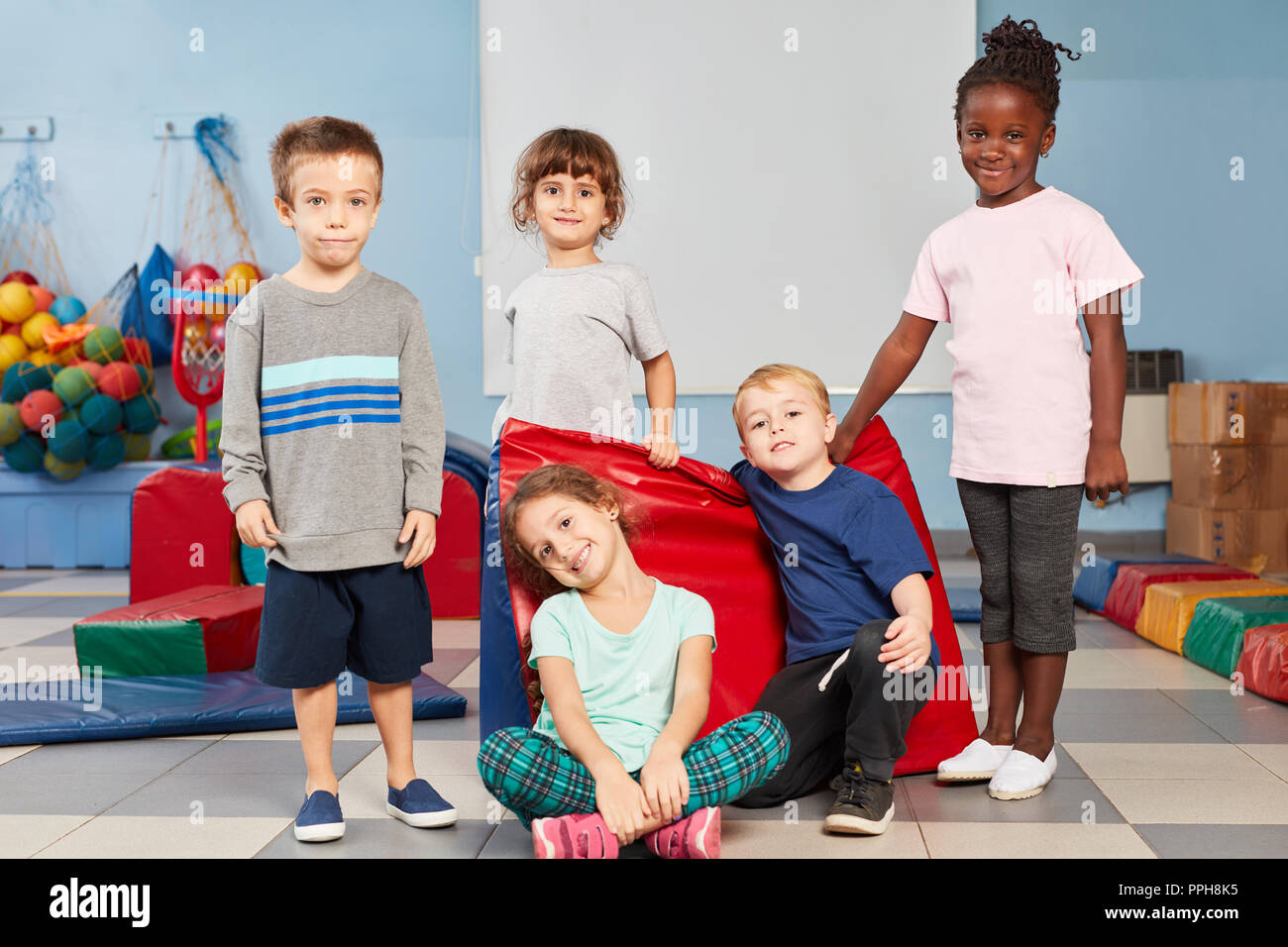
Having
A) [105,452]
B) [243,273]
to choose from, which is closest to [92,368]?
[105,452]

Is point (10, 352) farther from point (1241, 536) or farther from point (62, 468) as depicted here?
point (1241, 536)

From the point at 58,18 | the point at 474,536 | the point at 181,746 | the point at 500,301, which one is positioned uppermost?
the point at 58,18

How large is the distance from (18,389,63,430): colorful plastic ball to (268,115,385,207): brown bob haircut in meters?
3.24

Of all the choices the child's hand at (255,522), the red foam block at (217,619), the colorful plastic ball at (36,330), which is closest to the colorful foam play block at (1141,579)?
the red foam block at (217,619)

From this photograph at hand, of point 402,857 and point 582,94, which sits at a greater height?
point 582,94

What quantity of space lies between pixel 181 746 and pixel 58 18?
14.0 feet

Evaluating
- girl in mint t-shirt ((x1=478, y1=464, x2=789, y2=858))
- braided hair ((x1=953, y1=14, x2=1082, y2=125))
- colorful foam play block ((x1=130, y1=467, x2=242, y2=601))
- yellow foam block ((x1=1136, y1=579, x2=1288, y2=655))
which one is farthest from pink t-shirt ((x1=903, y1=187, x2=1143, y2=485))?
colorful foam play block ((x1=130, y1=467, x2=242, y2=601))

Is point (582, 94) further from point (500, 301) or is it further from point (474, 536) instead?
point (474, 536)

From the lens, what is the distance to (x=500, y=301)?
5.21 m

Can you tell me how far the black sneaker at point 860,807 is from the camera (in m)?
1.75

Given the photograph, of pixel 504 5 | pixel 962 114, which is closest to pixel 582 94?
pixel 504 5

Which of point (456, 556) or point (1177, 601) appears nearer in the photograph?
point (1177, 601)

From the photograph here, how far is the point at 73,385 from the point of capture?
179 inches

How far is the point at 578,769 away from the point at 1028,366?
103cm
